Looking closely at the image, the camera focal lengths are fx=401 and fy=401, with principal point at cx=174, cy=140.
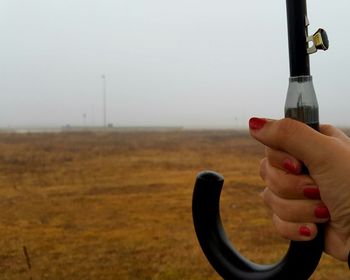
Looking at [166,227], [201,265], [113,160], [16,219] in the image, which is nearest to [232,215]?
[166,227]

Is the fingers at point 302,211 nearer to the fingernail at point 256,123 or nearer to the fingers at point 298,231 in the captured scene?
the fingers at point 298,231

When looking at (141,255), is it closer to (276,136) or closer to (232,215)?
(232,215)

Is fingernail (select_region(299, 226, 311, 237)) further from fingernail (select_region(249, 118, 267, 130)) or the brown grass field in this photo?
the brown grass field

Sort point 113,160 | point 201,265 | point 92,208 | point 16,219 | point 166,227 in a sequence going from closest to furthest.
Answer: point 201,265 → point 166,227 → point 16,219 → point 92,208 → point 113,160

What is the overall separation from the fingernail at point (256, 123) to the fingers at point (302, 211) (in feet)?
0.44

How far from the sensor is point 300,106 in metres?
0.51

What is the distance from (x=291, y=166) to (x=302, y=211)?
90 millimetres

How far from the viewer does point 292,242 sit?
61 centimetres

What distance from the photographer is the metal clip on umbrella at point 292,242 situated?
510 millimetres

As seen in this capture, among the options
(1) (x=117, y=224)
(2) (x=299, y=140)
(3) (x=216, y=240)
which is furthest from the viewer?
(1) (x=117, y=224)

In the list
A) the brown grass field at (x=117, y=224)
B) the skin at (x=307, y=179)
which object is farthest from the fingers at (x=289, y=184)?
the brown grass field at (x=117, y=224)

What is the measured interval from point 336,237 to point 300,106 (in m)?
0.26

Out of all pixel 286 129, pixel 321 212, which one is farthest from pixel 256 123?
pixel 321 212

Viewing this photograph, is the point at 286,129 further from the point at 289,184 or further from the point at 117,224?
the point at 117,224
